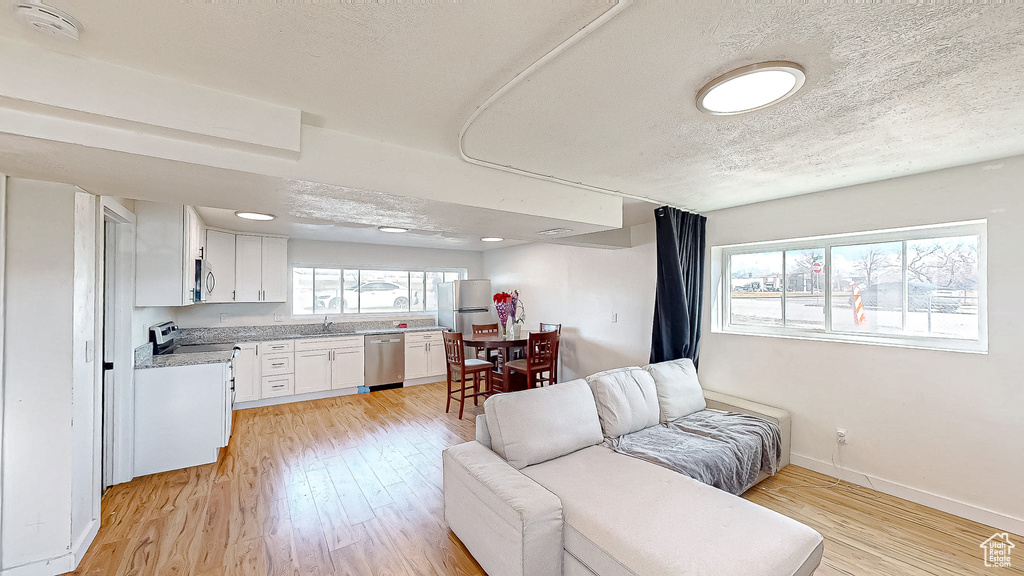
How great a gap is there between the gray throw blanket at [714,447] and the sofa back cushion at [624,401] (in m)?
0.07

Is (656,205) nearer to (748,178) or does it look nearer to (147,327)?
(748,178)

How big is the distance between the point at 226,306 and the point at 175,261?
2243mm

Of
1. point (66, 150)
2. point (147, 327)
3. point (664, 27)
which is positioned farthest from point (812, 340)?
point (147, 327)

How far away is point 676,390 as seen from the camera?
10.5 ft

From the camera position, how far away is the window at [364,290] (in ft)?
19.4

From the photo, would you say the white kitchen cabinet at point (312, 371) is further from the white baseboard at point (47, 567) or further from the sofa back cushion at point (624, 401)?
the sofa back cushion at point (624, 401)

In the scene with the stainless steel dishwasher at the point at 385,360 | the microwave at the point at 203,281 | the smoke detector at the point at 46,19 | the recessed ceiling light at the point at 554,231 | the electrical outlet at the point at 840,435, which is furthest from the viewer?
the stainless steel dishwasher at the point at 385,360

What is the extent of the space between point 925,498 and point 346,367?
19.4 feet

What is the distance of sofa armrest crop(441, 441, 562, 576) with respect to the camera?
171cm

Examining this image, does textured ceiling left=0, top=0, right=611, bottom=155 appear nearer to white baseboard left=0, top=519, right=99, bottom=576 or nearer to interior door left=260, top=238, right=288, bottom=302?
white baseboard left=0, top=519, right=99, bottom=576

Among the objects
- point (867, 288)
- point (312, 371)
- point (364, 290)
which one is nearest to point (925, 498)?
point (867, 288)

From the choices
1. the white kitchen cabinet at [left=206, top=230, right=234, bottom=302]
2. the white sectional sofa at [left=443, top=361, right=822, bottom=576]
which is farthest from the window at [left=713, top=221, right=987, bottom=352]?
the white kitchen cabinet at [left=206, top=230, right=234, bottom=302]

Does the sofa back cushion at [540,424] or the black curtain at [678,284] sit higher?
the black curtain at [678,284]

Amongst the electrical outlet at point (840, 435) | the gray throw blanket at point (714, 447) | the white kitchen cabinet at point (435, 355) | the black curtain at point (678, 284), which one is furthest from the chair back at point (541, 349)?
the electrical outlet at point (840, 435)
